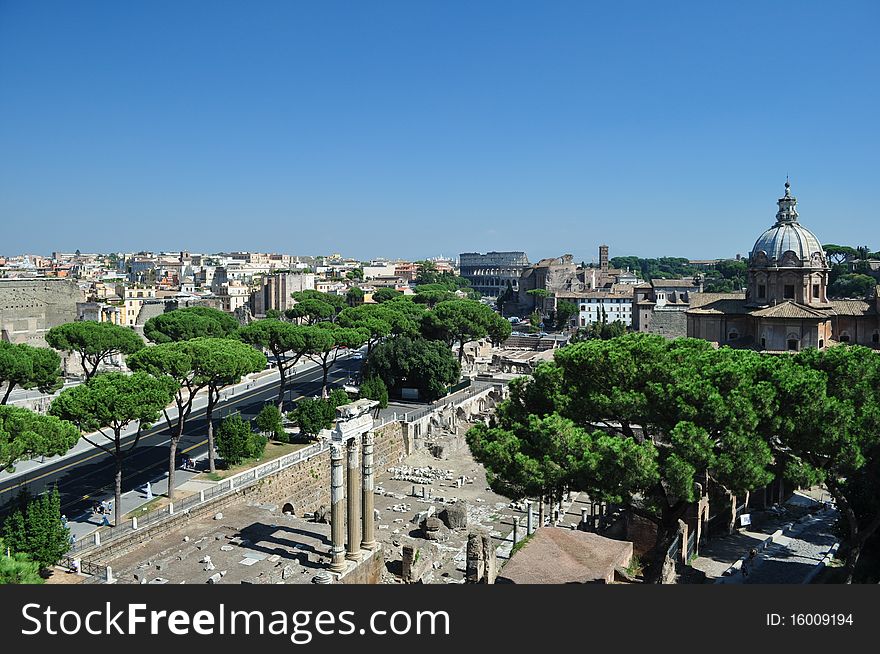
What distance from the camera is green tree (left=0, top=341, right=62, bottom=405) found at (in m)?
27.8

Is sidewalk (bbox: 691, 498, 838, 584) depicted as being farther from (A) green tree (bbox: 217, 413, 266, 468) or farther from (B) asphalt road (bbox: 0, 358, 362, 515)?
(B) asphalt road (bbox: 0, 358, 362, 515)

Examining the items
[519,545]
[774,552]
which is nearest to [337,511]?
[519,545]

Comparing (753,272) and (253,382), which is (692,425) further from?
(253,382)

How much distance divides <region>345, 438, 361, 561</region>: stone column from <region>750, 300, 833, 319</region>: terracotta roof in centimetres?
2763

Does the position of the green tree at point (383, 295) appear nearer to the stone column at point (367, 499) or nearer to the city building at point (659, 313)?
the city building at point (659, 313)

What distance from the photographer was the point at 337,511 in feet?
58.1

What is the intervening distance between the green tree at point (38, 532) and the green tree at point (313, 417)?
13402 millimetres

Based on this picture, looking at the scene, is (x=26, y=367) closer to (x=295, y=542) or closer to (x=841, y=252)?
(x=295, y=542)

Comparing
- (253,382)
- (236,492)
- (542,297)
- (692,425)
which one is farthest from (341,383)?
(542,297)

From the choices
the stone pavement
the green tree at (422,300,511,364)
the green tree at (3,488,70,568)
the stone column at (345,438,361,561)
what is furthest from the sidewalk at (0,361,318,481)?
the stone pavement

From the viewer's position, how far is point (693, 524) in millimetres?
19969

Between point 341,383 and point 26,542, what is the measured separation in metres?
30.3

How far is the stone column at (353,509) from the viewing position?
59.5ft

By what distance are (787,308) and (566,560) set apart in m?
25.8
